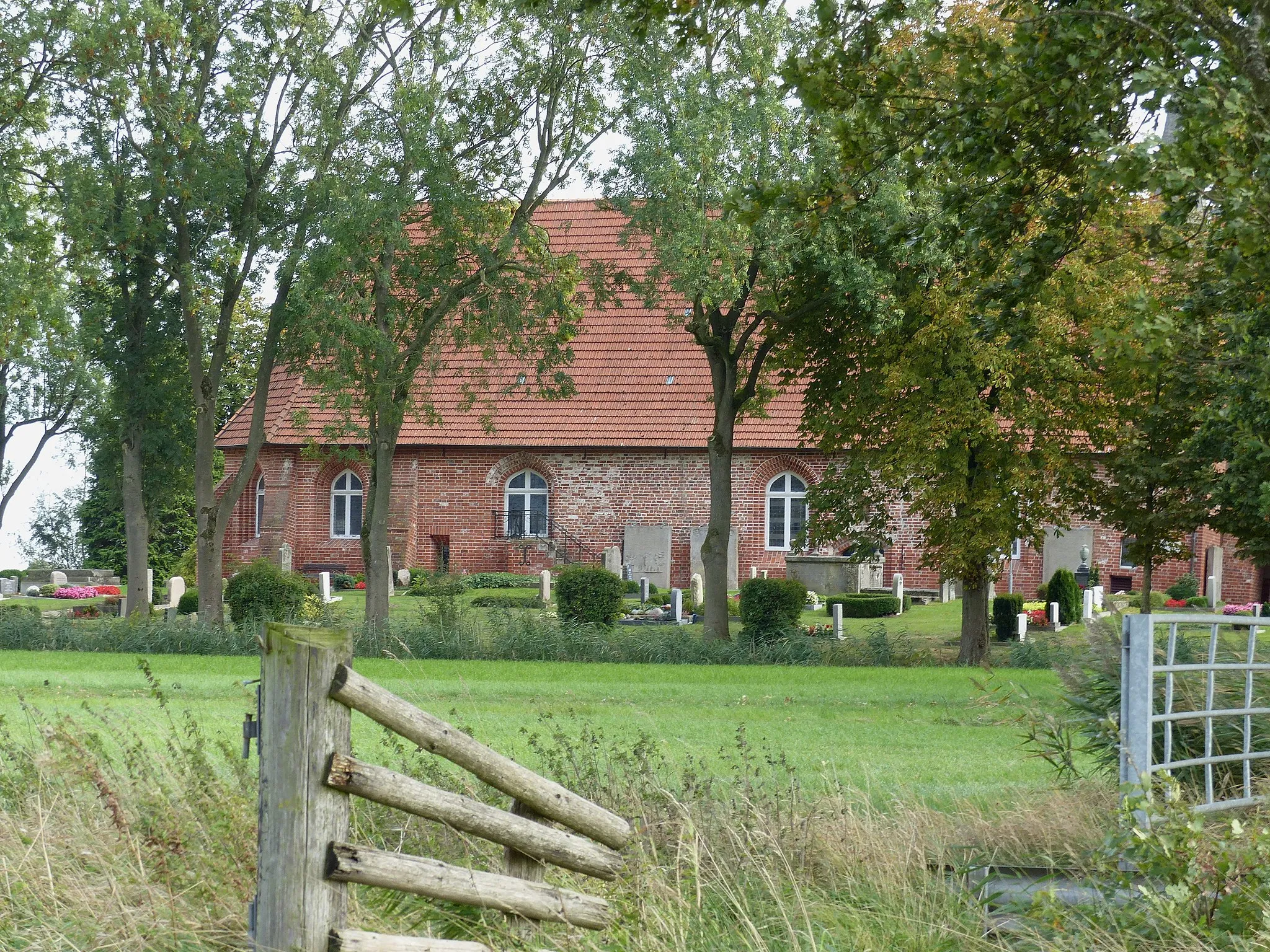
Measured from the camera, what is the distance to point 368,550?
21.6m

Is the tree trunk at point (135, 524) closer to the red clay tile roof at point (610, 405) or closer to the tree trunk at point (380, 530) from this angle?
the tree trunk at point (380, 530)

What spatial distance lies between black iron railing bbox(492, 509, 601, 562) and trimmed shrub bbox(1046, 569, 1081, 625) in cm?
1160

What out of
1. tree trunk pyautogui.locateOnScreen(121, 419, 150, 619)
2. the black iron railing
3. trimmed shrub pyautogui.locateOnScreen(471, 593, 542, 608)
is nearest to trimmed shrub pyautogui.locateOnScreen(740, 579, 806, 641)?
trimmed shrub pyautogui.locateOnScreen(471, 593, 542, 608)

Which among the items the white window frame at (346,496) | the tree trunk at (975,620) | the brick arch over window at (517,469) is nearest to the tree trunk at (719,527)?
the tree trunk at (975,620)

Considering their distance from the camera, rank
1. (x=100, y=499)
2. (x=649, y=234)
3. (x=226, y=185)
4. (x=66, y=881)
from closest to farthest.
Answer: (x=66, y=881) → (x=649, y=234) → (x=226, y=185) → (x=100, y=499)

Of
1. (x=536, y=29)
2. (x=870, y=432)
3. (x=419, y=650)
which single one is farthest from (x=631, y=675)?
(x=536, y=29)

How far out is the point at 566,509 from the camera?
3528cm

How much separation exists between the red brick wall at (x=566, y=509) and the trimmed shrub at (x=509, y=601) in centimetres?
586

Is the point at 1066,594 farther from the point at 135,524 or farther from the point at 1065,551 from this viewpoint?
the point at 135,524

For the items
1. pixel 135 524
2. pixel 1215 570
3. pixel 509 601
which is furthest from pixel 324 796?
pixel 1215 570

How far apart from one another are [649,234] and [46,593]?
2188cm

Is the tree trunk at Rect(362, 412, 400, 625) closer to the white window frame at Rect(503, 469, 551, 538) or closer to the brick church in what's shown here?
the brick church

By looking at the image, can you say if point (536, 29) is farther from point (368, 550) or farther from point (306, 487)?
point (306, 487)

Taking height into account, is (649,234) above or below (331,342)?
above
